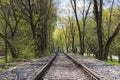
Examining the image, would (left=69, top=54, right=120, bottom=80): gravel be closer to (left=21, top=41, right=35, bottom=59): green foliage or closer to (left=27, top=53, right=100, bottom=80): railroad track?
(left=27, top=53, right=100, bottom=80): railroad track

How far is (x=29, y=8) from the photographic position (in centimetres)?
4159

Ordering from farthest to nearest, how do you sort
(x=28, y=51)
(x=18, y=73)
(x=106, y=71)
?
(x=28, y=51) → (x=106, y=71) → (x=18, y=73)

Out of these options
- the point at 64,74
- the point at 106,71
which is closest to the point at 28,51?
the point at 64,74

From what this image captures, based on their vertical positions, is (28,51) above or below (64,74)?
above

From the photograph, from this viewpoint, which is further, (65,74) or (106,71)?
(106,71)

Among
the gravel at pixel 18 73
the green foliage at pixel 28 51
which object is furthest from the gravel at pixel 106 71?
the green foliage at pixel 28 51

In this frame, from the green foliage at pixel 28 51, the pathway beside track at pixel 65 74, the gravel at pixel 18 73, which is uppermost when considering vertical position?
the green foliage at pixel 28 51

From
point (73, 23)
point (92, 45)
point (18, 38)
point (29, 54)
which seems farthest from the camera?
point (73, 23)

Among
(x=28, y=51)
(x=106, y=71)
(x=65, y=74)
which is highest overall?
(x=28, y=51)

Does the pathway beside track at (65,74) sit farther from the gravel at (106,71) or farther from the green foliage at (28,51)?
the green foliage at (28,51)

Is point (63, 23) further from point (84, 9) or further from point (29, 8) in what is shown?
point (29, 8)

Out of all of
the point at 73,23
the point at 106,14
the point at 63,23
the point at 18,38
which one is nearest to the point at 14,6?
the point at 18,38

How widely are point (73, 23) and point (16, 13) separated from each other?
50732mm

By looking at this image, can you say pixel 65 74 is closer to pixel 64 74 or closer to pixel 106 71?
pixel 64 74
